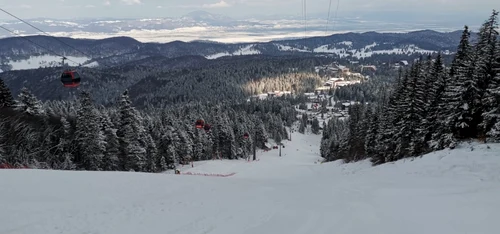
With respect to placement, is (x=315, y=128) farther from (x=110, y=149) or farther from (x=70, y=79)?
(x=70, y=79)

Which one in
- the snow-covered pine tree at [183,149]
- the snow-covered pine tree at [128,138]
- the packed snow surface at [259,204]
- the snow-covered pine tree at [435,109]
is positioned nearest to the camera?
the packed snow surface at [259,204]

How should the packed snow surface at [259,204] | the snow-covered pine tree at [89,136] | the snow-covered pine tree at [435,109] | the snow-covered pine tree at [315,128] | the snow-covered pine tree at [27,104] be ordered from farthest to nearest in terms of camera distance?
the snow-covered pine tree at [315,128] < the snow-covered pine tree at [27,104] < the snow-covered pine tree at [89,136] < the snow-covered pine tree at [435,109] < the packed snow surface at [259,204]

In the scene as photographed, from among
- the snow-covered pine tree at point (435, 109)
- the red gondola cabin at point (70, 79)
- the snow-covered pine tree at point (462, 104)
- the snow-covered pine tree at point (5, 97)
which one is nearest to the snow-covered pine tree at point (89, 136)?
the snow-covered pine tree at point (5, 97)

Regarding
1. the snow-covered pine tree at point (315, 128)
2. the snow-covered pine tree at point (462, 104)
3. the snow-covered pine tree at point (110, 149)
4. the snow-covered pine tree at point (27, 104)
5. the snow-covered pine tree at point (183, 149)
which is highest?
the snow-covered pine tree at point (462, 104)

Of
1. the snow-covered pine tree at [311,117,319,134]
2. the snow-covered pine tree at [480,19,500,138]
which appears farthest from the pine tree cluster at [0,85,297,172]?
the snow-covered pine tree at [311,117,319,134]

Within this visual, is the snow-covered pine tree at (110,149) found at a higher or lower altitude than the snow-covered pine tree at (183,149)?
higher

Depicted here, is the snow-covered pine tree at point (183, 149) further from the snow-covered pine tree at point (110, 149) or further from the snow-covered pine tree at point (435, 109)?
the snow-covered pine tree at point (435, 109)

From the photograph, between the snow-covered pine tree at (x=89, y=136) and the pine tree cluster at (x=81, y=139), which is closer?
the pine tree cluster at (x=81, y=139)
